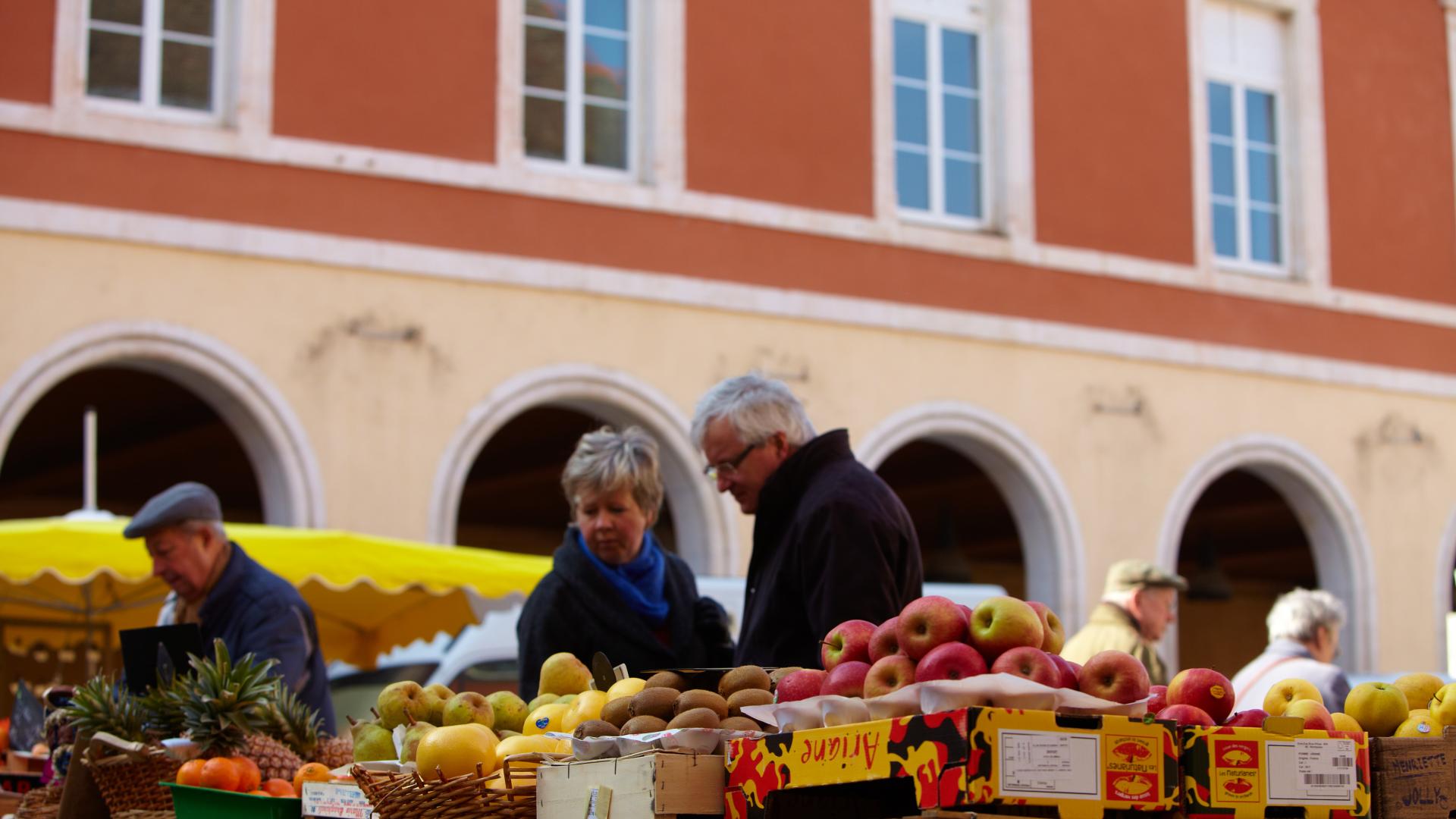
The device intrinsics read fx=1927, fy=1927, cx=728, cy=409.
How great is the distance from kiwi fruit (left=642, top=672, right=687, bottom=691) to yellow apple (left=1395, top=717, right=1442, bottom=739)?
1258 mm

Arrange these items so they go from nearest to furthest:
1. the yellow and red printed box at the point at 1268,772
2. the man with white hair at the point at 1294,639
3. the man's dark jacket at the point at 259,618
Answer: the yellow and red printed box at the point at 1268,772 → the man's dark jacket at the point at 259,618 → the man with white hair at the point at 1294,639

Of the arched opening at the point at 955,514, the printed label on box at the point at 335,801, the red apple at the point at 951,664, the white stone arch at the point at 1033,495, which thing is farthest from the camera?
the arched opening at the point at 955,514

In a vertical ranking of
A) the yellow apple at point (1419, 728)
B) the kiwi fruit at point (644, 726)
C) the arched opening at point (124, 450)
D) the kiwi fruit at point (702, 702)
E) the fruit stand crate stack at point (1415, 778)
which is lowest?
the fruit stand crate stack at point (1415, 778)

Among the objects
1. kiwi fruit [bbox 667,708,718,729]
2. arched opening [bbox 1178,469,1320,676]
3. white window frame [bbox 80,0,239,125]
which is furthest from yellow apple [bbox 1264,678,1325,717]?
arched opening [bbox 1178,469,1320,676]

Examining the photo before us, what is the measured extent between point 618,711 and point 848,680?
45cm

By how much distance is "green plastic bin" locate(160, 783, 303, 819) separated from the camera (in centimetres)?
377

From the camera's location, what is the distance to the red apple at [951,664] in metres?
2.91

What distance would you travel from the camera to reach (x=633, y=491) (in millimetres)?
4969

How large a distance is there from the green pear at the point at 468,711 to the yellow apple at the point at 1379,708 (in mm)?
1613

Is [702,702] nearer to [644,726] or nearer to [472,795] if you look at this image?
[644,726]

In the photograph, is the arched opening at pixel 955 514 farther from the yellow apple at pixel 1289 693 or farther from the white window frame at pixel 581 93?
the yellow apple at pixel 1289 693

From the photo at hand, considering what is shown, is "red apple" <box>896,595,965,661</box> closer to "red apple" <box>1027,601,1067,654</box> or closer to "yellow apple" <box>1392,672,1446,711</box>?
"red apple" <box>1027,601,1067,654</box>

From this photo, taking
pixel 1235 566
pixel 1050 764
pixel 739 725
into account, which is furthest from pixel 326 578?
pixel 1235 566

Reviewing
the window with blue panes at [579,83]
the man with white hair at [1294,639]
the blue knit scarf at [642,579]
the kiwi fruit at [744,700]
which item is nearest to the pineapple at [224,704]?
the blue knit scarf at [642,579]
